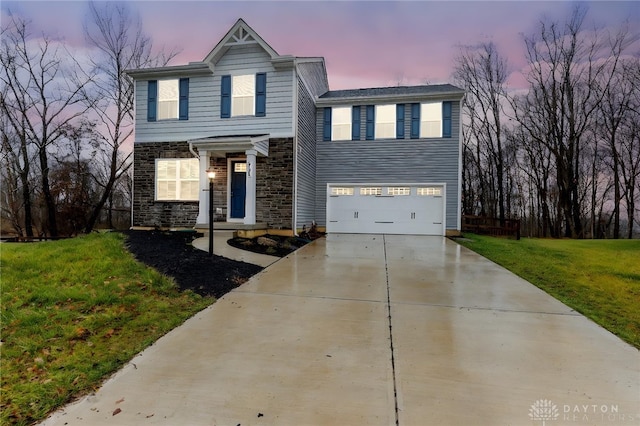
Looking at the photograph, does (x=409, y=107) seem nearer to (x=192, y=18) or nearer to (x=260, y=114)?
(x=260, y=114)

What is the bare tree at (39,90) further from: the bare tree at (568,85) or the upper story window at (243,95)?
the bare tree at (568,85)

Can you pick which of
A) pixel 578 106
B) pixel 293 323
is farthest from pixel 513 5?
pixel 578 106

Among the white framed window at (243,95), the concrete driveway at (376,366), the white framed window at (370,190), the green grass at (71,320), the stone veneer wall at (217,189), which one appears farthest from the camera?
the white framed window at (370,190)

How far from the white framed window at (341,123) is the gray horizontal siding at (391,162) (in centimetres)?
27

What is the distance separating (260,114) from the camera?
35.1ft

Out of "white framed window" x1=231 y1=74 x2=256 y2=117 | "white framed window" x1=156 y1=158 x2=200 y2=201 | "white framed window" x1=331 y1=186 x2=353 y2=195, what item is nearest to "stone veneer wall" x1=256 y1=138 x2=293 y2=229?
"white framed window" x1=231 y1=74 x2=256 y2=117

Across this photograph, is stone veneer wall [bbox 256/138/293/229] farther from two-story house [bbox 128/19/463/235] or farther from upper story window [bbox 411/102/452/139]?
upper story window [bbox 411/102/452/139]

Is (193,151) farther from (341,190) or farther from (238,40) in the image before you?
(341,190)

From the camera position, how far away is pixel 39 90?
1548 cm

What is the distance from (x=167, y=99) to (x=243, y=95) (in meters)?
2.97

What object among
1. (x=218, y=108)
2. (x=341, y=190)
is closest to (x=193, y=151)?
(x=218, y=108)

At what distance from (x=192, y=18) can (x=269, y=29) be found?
319 cm

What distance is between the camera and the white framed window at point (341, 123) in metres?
13.3

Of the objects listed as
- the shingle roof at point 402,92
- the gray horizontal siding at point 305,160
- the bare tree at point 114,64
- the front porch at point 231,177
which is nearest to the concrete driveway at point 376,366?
the front porch at point 231,177
